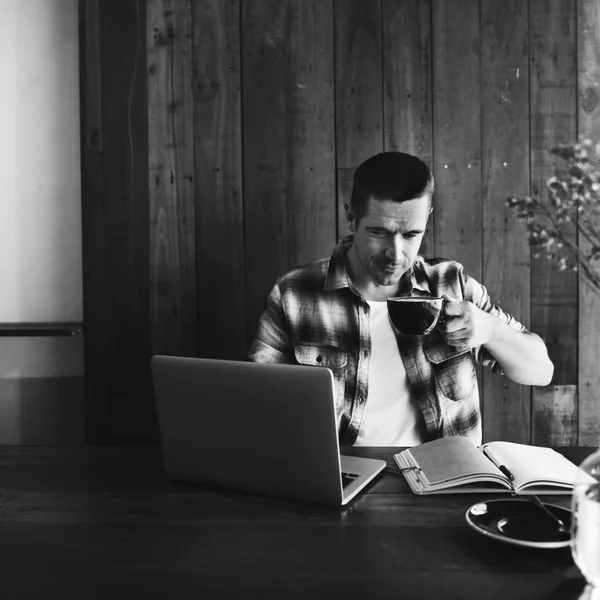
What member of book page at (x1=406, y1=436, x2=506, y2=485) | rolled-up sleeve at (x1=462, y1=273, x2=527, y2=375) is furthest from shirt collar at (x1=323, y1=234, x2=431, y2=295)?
book page at (x1=406, y1=436, x2=506, y2=485)

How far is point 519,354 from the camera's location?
5.61 feet

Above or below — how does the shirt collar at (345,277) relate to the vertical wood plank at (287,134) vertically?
below

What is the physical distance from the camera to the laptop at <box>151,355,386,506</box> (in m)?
1.02

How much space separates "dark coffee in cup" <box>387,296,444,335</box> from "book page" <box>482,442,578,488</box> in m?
0.29

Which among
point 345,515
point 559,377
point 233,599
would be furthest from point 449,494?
point 559,377

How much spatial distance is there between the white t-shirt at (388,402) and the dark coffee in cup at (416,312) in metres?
0.47

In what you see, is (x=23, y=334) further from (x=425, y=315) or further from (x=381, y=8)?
(x=381, y=8)

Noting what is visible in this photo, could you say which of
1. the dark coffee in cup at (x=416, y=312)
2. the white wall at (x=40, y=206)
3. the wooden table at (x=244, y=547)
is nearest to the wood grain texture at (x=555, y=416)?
the dark coffee in cup at (x=416, y=312)

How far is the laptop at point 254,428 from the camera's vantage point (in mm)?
1019

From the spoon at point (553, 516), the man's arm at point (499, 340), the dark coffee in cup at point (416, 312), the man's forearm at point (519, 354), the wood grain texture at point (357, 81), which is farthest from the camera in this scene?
the wood grain texture at point (357, 81)

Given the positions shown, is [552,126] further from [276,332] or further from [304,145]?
[276,332]

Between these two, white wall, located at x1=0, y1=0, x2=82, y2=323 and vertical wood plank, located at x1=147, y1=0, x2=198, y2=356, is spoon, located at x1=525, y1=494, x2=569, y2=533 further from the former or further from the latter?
white wall, located at x1=0, y1=0, x2=82, y2=323

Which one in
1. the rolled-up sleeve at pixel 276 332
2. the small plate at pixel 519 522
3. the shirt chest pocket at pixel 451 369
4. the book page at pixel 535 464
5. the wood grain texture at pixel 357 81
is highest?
the wood grain texture at pixel 357 81

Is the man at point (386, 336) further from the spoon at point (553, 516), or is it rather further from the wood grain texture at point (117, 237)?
the spoon at point (553, 516)
